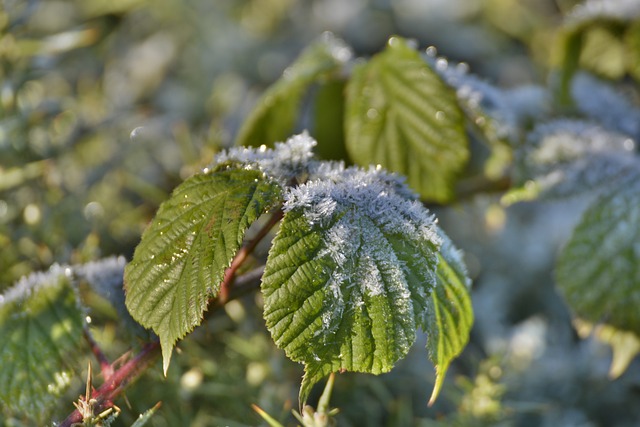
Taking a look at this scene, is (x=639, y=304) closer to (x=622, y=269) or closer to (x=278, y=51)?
(x=622, y=269)

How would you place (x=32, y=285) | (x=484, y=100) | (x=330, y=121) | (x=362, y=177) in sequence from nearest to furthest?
(x=362, y=177) < (x=32, y=285) < (x=484, y=100) < (x=330, y=121)

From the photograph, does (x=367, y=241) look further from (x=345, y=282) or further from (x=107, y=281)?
(x=107, y=281)

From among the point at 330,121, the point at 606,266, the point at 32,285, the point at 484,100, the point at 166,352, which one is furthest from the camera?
the point at 330,121

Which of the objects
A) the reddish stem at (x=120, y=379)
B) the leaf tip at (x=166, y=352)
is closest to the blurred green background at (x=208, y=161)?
the reddish stem at (x=120, y=379)

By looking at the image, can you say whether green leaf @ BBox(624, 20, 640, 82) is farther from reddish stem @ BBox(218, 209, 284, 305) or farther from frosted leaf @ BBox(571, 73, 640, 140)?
reddish stem @ BBox(218, 209, 284, 305)

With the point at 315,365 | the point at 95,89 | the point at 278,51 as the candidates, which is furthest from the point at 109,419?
the point at 278,51

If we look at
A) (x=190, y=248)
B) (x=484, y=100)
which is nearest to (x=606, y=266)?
(x=484, y=100)

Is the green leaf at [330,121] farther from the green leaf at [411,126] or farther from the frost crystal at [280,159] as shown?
the frost crystal at [280,159]
